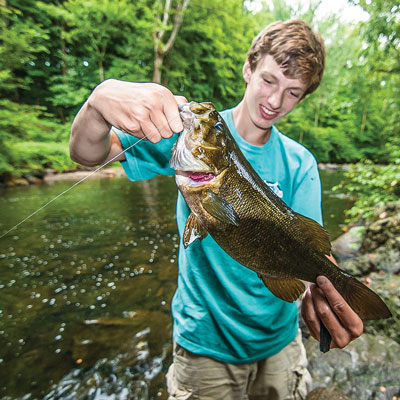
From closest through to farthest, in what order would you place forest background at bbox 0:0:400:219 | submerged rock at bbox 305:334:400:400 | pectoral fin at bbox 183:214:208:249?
pectoral fin at bbox 183:214:208:249, submerged rock at bbox 305:334:400:400, forest background at bbox 0:0:400:219

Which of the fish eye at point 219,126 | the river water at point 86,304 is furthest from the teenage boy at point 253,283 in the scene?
the river water at point 86,304

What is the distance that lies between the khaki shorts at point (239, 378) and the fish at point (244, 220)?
82 centimetres

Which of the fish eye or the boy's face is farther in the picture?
the boy's face

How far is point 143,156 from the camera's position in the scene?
166 cm

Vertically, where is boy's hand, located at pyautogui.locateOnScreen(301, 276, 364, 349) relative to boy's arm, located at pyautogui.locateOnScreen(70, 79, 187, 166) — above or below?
below

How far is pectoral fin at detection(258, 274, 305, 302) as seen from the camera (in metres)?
1.40

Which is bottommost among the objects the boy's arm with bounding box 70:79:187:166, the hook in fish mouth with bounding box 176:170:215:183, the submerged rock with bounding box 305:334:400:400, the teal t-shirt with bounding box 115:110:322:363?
the submerged rock with bounding box 305:334:400:400

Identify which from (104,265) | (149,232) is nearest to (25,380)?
(104,265)

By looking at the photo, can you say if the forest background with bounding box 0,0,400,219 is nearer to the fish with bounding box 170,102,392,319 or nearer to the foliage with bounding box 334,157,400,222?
the foliage with bounding box 334,157,400,222

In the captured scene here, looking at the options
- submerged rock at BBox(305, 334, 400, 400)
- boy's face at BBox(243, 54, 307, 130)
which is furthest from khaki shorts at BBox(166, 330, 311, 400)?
boy's face at BBox(243, 54, 307, 130)

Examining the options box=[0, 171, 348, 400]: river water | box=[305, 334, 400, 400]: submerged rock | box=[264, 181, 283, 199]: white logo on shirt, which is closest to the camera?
box=[264, 181, 283, 199]: white logo on shirt

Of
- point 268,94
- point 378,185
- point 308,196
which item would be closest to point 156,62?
point 378,185

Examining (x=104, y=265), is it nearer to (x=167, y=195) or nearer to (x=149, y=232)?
(x=149, y=232)

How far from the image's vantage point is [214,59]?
2048 cm
